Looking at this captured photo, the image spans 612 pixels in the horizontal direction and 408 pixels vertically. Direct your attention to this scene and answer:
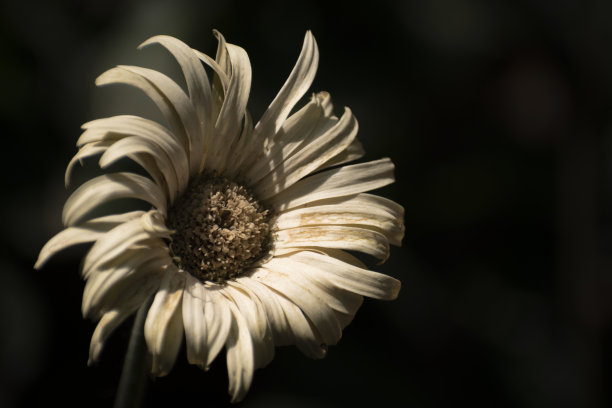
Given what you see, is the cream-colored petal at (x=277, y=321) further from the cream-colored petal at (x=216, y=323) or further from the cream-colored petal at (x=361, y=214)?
the cream-colored petal at (x=361, y=214)

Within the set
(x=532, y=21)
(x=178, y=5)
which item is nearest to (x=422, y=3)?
(x=532, y=21)

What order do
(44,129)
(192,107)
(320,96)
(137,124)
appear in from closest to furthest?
(137,124)
(192,107)
(320,96)
(44,129)

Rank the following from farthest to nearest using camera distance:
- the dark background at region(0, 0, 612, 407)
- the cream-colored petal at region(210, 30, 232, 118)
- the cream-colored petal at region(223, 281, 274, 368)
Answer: the dark background at region(0, 0, 612, 407) < the cream-colored petal at region(210, 30, 232, 118) < the cream-colored petal at region(223, 281, 274, 368)

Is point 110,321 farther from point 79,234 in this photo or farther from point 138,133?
point 138,133

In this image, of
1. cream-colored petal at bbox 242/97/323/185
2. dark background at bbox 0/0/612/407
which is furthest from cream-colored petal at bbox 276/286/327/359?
dark background at bbox 0/0/612/407

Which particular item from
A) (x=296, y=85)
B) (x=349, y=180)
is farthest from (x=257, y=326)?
(x=296, y=85)

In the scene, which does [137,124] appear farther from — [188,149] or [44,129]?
[44,129]

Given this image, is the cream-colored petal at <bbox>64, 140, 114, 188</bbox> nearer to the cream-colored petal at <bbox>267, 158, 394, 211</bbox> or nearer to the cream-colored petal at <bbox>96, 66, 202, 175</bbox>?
the cream-colored petal at <bbox>96, 66, 202, 175</bbox>

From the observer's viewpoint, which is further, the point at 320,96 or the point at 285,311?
the point at 320,96
